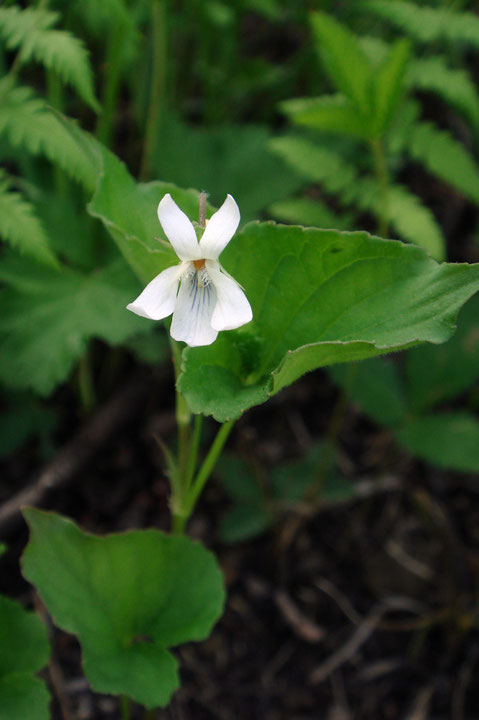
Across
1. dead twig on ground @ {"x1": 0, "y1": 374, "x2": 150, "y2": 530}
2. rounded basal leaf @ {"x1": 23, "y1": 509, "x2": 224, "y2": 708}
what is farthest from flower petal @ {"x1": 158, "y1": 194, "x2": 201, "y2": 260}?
dead twig on ground @ {"x1": 0, "y1": 374, "x2": 150, "y2": 530}

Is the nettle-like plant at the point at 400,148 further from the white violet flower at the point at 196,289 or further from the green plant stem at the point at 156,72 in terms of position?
the white violet flower at the point at 196,289

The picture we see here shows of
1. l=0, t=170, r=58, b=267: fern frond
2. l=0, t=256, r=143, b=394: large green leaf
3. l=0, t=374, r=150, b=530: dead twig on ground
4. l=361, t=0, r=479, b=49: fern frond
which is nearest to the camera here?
l=0, t=170, r=58, b=267: fern frond

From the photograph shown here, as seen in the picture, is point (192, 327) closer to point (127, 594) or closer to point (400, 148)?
point (127, 594)

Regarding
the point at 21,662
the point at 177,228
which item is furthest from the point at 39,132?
the point at 21,662

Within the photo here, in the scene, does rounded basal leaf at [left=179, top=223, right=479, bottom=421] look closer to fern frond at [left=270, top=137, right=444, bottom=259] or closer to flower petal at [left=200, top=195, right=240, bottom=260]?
flower petal at [left=200, top=195, right=240, bottom=260]

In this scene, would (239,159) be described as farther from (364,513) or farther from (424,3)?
(364,513)

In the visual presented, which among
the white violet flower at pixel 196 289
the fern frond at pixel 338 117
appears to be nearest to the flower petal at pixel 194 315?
the white violet flower at pixel 196 289
